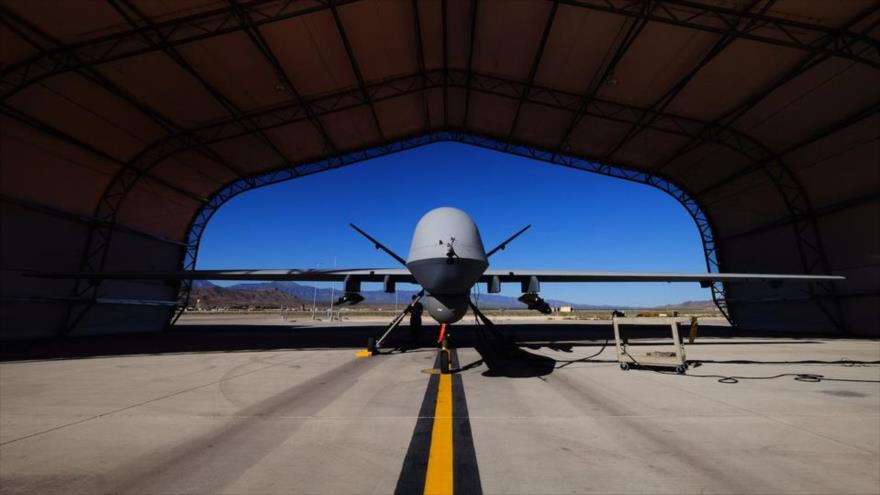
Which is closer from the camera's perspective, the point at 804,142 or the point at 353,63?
the point at 353,63

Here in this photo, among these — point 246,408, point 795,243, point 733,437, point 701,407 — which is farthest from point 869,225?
point 246,408

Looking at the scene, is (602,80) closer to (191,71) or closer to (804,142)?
(804,142)

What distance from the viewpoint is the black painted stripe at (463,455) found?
8.72 ft

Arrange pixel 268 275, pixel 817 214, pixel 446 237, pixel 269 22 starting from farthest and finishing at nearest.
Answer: pixel 817 214 → pixel 268 275 → pixel 269 22 → pixel 446 237

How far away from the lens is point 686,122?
17125 mm

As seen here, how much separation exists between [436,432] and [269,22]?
13034mm

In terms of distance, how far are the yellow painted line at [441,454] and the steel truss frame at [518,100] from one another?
52.1 feet

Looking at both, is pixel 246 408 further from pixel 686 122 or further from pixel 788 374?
pixel 686 122

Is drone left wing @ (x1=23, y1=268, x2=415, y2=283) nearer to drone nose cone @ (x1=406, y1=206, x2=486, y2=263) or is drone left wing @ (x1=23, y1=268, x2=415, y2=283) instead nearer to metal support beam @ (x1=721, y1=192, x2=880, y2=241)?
drone nose cone @ (x1=406, y1=206, x2=486, y2=263)

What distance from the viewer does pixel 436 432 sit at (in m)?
3.85

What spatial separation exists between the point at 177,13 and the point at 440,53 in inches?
397

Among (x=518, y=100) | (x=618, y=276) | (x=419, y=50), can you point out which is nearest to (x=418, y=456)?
(x=618, y=276)

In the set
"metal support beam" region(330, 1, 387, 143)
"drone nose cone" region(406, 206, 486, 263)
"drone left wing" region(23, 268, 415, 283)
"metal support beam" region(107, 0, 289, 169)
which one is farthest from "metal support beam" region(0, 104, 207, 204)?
"drone nose cone" region(406, 206, 486, 263)

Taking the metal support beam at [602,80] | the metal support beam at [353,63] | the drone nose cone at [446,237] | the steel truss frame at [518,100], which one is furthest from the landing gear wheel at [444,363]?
the steel truss frame at [518,100]
